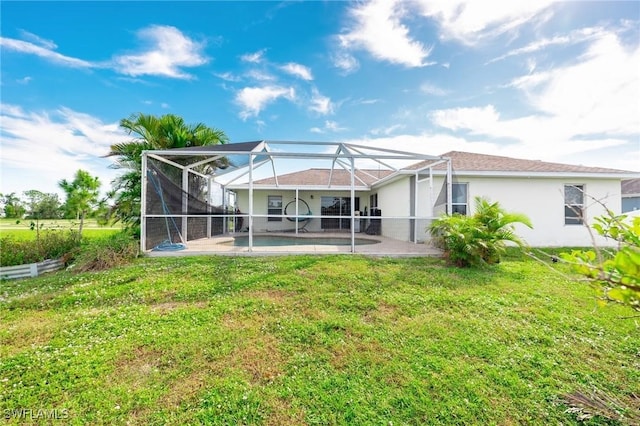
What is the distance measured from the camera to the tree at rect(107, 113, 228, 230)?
9.02 metres

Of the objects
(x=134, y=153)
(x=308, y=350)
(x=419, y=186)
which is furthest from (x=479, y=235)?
(x=134, y=153)

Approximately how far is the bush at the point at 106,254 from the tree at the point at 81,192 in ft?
8.83

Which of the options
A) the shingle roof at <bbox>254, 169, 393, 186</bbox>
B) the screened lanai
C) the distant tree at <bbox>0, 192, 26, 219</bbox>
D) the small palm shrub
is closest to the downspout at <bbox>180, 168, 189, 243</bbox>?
the screened lanai

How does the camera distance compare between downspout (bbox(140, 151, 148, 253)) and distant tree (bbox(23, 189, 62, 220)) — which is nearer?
downspout (bbox(140, 151, 148, 253))

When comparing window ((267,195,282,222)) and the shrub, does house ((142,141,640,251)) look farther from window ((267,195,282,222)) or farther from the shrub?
the shrub

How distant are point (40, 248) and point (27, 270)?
86 centimetres

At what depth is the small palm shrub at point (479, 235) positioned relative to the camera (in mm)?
6387

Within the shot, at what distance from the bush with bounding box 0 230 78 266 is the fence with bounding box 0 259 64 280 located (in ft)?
1.07

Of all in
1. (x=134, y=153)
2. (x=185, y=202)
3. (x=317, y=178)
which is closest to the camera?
(x=185, y=202)

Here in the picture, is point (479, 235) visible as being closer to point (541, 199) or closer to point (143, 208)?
point (541, 199)

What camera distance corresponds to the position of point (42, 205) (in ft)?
28.7

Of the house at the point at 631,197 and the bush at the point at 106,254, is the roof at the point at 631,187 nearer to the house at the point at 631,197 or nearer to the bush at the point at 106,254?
the house at the point at 631,197

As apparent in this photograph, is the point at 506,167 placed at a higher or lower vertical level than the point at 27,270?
higher

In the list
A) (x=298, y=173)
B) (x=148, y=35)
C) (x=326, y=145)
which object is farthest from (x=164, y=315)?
(x=298, y=173)
